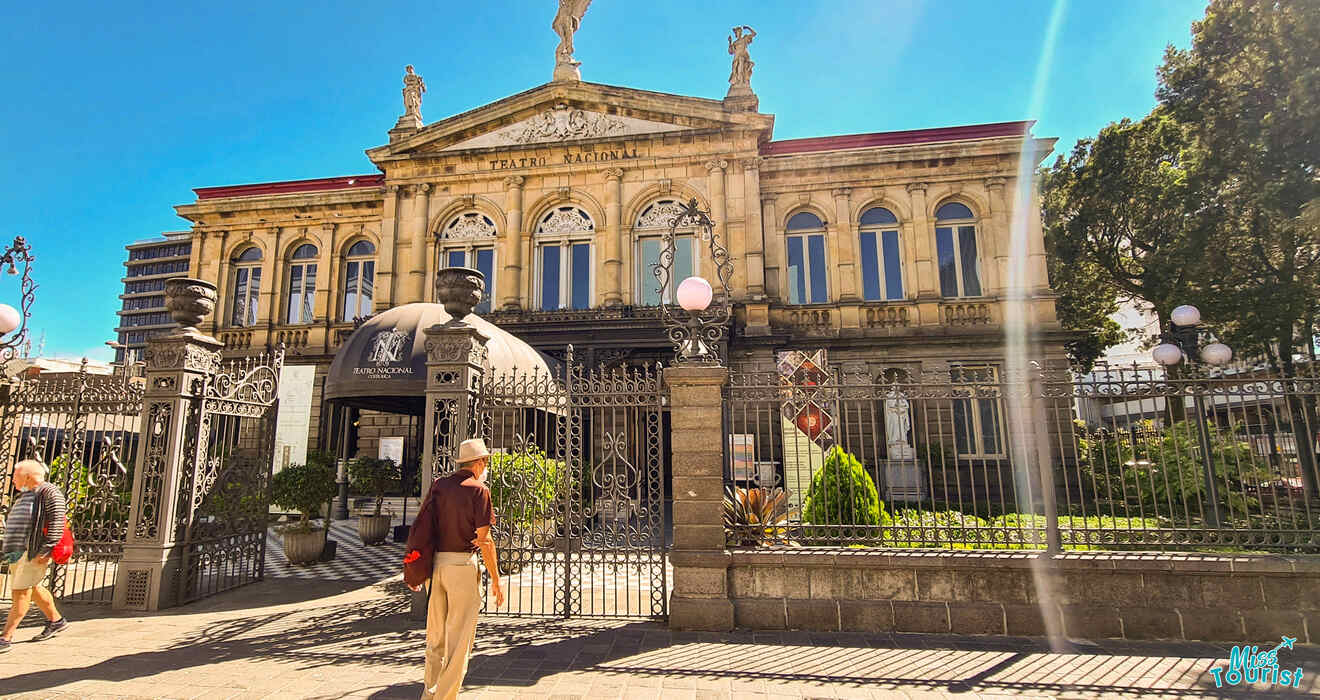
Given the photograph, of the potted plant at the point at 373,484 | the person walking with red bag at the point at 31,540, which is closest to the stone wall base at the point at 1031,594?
the person walking with red bag at the point at 31,540

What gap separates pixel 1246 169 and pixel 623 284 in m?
14.2

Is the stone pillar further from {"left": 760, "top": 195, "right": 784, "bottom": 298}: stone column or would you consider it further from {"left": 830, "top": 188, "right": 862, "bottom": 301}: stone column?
{"left": 830, "top": 188, "right": 862, "bottom": 301}: stone column

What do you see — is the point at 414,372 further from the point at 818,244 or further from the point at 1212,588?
the point at 818,244

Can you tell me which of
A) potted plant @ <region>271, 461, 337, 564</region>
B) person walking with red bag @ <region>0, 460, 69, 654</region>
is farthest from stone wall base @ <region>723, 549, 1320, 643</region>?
potted plant @ <region>271, 461, 337, 564</region>

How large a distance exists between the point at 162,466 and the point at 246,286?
1637cm

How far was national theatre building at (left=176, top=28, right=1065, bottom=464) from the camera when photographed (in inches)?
680

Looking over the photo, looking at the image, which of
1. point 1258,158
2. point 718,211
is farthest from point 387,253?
point 1258,158

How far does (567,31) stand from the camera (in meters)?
19.9

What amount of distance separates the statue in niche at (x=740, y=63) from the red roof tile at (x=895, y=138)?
6.32 feet

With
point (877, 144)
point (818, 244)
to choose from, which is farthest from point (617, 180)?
point (877, 144)

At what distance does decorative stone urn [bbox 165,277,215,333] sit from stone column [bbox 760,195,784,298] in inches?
524

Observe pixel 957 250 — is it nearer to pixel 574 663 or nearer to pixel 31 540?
pixel 574 663

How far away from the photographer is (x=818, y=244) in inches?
734

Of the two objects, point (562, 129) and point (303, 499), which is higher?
point (562, 129)
